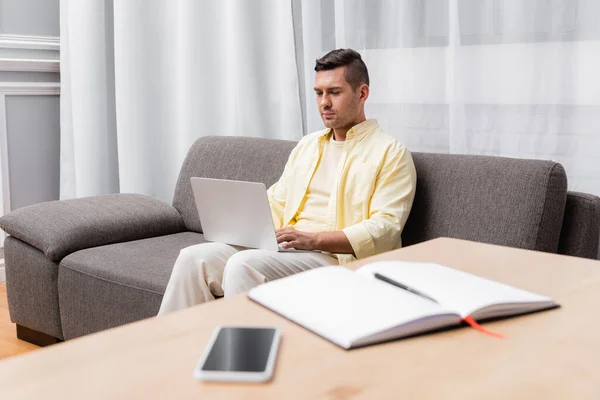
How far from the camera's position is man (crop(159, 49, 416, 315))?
7.41ft

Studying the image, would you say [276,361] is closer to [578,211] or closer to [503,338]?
[503,338]

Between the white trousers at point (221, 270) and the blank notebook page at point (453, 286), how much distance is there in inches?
32.0

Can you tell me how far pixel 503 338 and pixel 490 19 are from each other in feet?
5.53

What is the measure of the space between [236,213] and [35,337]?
1.30m

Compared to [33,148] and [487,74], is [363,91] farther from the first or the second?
[33,148]

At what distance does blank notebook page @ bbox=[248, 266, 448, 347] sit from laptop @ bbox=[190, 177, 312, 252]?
0.80 metres

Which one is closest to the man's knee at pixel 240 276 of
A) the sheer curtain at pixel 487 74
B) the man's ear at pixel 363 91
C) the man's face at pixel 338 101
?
the man's face at pixel 338 101

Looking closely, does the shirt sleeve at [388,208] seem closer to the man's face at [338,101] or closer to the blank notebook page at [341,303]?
the man's face at [338,101]

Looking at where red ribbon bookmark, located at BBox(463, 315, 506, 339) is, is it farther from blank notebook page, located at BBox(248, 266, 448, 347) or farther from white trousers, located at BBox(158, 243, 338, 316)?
white trousers, located at BBox(158, 243, 338, 316)

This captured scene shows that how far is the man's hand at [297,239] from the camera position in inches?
90.5

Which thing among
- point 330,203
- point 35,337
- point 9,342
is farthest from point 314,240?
point 9,342

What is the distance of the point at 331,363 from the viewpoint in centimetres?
103

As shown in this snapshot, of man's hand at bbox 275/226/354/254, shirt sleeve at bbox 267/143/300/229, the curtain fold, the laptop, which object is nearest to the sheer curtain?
the curtain fold

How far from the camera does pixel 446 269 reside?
1.37m
